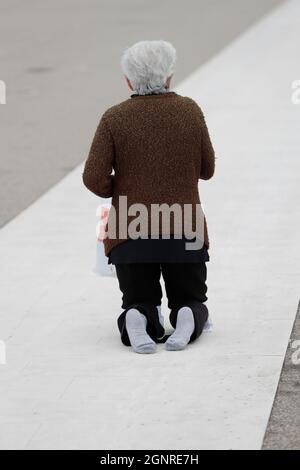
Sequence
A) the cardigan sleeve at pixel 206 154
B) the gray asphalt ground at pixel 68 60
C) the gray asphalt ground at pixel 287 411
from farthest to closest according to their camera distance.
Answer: the gray asphalt ground at pixel 68 60 → the cardigan sleeve at pixel 206 154 → the gray asphalt ground at pixel 287 411

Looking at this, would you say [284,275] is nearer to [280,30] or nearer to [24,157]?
[24,157]

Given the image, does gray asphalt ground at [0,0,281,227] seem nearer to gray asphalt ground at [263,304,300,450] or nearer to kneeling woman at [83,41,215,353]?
kneeling woman at [83,41,215,353]

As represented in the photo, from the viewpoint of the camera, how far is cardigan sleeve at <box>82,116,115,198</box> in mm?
5738

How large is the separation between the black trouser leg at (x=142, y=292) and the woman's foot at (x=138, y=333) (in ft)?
0.19

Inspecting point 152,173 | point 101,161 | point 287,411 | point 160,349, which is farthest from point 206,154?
point 287,411

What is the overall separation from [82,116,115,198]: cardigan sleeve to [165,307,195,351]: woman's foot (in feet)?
2.24

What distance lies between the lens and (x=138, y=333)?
19.4ft

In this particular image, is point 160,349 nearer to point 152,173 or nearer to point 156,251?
point 156,251

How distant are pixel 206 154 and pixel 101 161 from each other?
0.48m

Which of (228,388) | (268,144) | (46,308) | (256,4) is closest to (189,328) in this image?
(228,388)

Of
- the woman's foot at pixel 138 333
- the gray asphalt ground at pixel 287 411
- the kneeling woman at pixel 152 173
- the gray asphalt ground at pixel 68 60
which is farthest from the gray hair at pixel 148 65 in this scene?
the gray asphalt ground at pixel 68 60

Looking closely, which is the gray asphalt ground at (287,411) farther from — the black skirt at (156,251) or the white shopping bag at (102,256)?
the white shopping bag at (102,256)

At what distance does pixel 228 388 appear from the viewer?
5.39 m

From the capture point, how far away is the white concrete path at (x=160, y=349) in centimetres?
504
